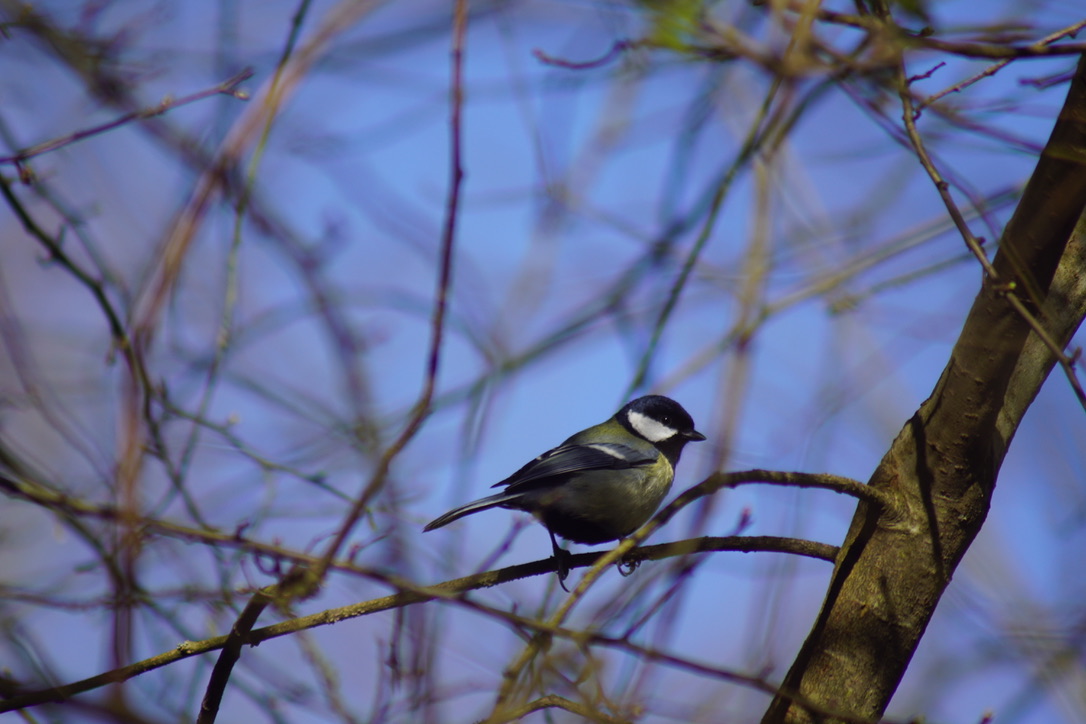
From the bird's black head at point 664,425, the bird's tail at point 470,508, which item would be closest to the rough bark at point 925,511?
the bird's tail at point 470,508

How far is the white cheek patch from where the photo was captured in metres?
4.39

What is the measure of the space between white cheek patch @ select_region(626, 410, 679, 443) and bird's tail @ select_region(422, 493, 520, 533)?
1089mm

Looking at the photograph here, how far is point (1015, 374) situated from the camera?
2086 mm

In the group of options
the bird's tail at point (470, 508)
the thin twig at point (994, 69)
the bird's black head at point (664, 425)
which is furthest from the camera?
the bird's black head at point (664, 425)

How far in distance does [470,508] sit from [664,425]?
1495 mm

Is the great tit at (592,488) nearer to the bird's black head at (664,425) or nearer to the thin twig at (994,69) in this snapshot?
the bird's black head at (664,425)

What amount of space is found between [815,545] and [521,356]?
3.20ft

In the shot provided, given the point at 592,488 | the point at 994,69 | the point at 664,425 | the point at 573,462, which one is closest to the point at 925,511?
the point at 994,69

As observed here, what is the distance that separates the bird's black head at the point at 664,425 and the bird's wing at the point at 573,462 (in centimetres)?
34

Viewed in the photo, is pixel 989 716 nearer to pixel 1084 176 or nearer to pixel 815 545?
pixel 815 545

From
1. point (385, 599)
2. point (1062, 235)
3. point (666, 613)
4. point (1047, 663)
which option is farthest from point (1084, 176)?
point (1047, 663)

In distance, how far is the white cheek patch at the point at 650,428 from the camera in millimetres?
4395

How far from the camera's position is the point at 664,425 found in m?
4.45

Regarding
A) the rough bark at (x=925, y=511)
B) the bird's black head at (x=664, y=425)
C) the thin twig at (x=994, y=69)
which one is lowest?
the rough bark at (x=925, y=511)
